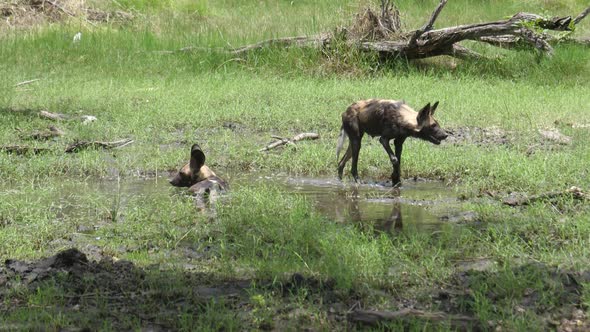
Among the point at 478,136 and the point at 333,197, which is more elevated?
the point at 333,197

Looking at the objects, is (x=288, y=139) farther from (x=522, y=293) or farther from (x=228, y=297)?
(x=522, y=293)

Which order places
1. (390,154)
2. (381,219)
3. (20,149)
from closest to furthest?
1. (381,219)
2. (390,154)
3. (20,149)

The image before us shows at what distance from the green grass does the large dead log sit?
0.71 feet

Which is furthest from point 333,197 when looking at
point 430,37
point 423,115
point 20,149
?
point 430,37

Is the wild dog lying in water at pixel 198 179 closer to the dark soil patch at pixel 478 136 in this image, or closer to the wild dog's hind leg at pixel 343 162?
the wild dog's hind leg at pixel 343 162

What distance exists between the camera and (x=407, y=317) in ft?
15.2

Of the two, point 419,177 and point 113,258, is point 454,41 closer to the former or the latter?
point 419,177

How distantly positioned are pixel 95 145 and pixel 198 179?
226 cm

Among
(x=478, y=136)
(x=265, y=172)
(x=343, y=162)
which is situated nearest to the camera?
(x=343, y=162)

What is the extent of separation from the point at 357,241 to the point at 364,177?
11.0 feet

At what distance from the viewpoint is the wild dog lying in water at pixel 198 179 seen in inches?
321

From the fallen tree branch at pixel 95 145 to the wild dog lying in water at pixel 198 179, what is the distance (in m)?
1.81

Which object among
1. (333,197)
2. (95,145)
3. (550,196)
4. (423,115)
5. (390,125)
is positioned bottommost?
(95,145)

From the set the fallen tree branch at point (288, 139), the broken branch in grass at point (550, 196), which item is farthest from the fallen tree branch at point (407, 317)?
the fallen tree branch at point (288, 139)
